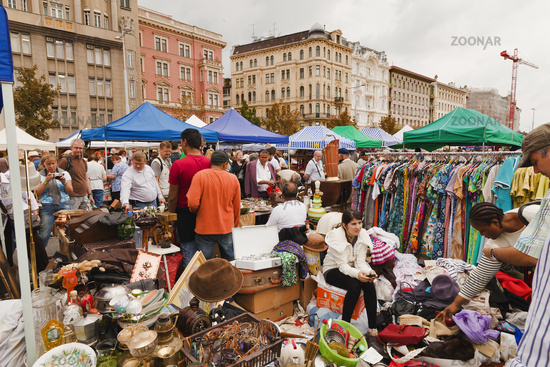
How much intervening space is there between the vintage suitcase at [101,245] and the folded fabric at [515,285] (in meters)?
4.14

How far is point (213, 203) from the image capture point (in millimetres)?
3545

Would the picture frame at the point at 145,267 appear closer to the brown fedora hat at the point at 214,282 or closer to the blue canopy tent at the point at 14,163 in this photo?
the brown fedora hat at the point at 214,282

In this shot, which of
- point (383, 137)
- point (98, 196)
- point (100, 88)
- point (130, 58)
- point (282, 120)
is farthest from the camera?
point (282, 120)

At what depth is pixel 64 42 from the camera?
Answer: 25641 mm

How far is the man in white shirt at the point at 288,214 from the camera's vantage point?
4.17 metres

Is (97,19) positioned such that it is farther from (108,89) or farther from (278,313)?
(278,313)

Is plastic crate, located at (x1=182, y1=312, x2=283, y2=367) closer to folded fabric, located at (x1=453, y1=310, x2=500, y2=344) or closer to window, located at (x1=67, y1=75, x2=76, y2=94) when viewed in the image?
folded fabric, located at (x1=453, y1=310, x2=500, y2=344)

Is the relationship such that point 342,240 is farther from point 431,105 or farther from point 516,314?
point 431,105

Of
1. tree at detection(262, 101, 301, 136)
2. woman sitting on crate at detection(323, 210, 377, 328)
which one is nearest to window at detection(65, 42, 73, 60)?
tree at detection(262, 101, 301, 136)

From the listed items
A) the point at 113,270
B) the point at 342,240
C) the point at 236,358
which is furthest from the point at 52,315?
the point at 342,240

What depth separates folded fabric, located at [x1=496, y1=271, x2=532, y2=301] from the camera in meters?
3.08

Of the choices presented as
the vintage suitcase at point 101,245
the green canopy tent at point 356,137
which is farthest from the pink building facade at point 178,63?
the vintage suitcase at point 101,245

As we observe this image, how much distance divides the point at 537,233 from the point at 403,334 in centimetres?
185

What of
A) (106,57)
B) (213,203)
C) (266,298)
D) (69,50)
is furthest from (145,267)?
(106,57)
